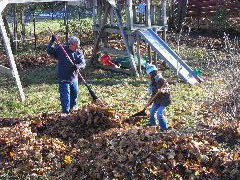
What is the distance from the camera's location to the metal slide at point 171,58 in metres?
12.6

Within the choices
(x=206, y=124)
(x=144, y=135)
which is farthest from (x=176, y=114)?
(x=144, y=135)

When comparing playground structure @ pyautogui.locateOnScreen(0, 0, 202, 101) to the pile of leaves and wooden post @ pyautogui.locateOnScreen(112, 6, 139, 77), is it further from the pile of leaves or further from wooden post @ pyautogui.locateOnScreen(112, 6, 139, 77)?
the pile of leaves

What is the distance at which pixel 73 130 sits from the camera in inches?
304

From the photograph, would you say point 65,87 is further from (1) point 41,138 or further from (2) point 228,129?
(2) point 228,129

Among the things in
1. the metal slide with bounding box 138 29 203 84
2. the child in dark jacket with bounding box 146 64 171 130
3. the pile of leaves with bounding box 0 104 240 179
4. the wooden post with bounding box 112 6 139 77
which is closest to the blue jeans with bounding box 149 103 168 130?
the child in dark jacket with bounding box 146 64 171 130

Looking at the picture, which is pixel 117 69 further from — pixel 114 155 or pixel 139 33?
pixel 114 155

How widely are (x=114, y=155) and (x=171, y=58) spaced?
7.72 meters

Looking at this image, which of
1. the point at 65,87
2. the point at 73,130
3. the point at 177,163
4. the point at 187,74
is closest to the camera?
the point at 177,163

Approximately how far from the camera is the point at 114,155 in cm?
598

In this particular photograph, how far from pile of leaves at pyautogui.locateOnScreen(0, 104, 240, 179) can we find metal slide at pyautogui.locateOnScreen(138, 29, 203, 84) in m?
5.48

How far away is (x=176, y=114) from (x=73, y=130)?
255 cm

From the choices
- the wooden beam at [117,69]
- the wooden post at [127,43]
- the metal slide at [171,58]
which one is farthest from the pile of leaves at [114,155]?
the wooden beam at [117,69]

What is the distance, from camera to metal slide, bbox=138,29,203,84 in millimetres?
12592

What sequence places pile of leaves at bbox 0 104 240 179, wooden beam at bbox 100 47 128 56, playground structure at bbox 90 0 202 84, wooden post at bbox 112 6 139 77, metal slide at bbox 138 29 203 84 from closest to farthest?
1. pile of leaves at bbox 0 104 240 179
2. metal slide at bbox 138 29 203 84
3. playground structure at bbox 90 0 202 84
4. wooden post at bbox 112 6 139 77
5. wooden beam at bbox 100 47 128 56
